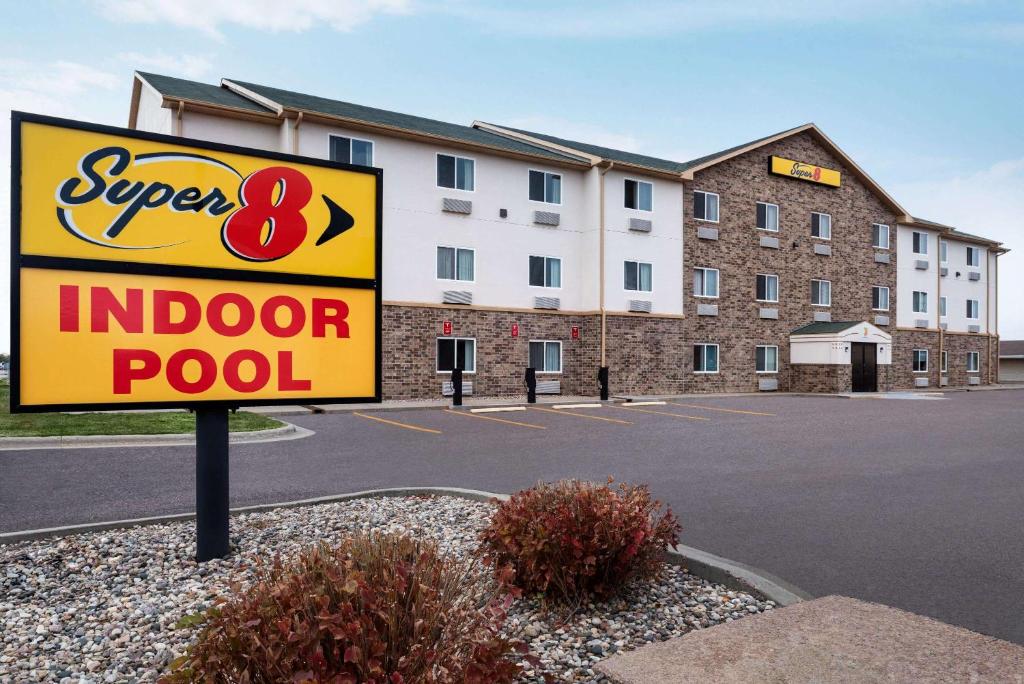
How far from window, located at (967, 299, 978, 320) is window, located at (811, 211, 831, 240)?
1493 centimetres

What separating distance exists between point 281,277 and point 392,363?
18.2 meters

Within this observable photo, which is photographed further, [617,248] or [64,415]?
[617,248]

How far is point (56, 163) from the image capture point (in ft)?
15.8

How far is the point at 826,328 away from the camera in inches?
1271

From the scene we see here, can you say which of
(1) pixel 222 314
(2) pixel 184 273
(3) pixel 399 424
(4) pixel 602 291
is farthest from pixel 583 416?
(2) pixel 184 273

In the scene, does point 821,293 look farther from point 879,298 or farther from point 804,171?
point 804,171

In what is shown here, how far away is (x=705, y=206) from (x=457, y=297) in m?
13.0

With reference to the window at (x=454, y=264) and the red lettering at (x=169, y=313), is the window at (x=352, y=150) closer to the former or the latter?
the window at (x=454, y=264)

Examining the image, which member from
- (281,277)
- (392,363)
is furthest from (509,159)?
(281,277)

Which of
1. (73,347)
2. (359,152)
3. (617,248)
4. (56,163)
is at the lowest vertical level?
(73,347)

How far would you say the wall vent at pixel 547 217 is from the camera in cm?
2675

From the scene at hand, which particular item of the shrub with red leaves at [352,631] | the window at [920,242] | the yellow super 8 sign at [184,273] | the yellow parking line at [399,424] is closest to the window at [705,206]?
Answer: the window at [920,242]

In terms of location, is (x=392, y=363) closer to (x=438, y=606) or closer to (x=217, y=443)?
(x=217, y=443)

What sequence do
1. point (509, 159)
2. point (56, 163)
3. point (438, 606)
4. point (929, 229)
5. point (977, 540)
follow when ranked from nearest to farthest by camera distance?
1. point (438, 606)
2. point (56, 163)
3. point (977, 540)
4. point (509, 159)
5. point (929, 229)
